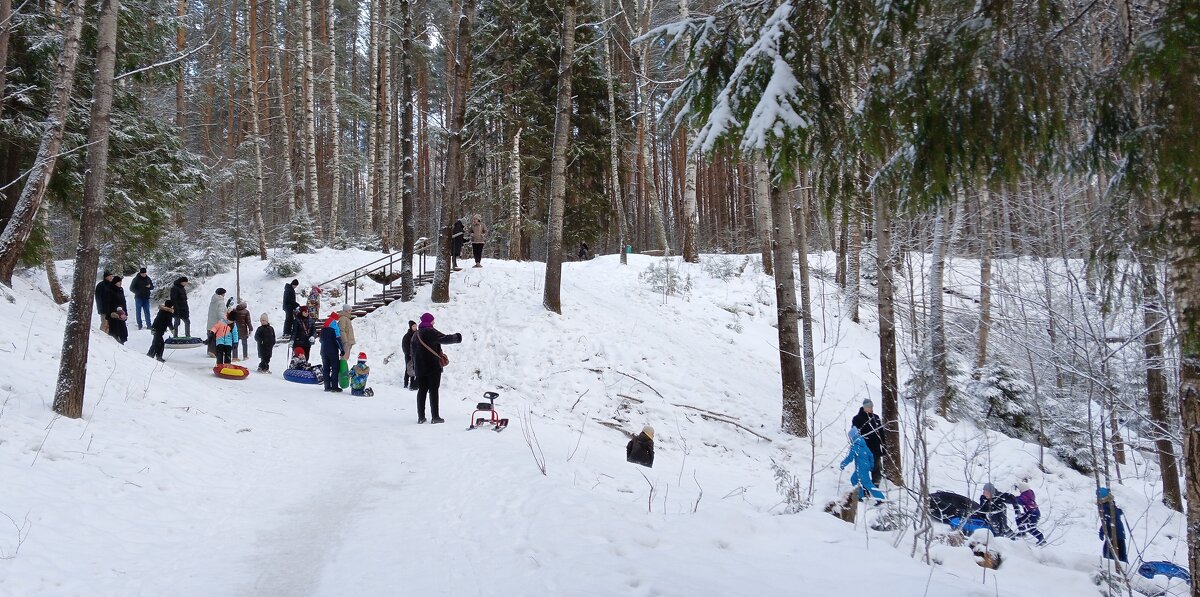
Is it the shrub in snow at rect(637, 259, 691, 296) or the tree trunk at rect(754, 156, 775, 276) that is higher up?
the tree trunk at rect(754, 156, 775, 276)

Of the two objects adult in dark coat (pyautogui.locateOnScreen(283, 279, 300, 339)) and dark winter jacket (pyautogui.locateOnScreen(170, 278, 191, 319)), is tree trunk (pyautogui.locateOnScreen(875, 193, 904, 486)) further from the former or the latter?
dark winter jacket (pyautogui.locateOnScreen(170, 278, 191, 319))

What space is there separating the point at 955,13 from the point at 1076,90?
32.7 inches

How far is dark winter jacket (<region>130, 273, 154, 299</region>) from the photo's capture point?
15.6 m

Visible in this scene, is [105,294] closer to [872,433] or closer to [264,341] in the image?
[264,341]

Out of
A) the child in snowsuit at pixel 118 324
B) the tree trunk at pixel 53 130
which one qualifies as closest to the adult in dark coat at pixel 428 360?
the tree trunk at pixel 53 130

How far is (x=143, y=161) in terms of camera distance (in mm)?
14172

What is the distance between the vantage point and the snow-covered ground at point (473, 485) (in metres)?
3.97

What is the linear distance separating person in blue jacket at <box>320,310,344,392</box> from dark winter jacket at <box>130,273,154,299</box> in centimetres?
691

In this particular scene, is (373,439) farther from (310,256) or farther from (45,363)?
(310,256)

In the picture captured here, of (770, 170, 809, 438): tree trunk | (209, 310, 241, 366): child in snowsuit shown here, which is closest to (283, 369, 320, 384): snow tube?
(209, 310, 241, 366): child in snowsuit

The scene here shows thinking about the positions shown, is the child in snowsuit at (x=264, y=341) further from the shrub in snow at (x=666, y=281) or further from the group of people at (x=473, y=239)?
the shrub in snow at (x=666, y=281)

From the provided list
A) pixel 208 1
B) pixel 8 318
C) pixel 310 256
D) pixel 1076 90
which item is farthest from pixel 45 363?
pixel 208 1

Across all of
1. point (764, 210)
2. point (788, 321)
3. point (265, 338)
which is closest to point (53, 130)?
point (265, 338)

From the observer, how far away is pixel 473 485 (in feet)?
19.8
